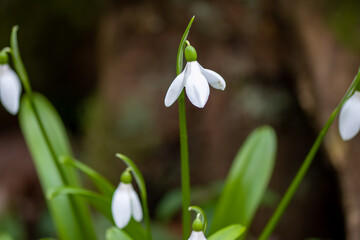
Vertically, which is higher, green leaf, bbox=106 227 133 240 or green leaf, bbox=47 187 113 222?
green leaf, bbox=47 187 113 222

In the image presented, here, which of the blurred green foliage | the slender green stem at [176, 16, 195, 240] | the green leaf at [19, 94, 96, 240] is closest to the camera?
the slender green stem at [176, 16, 195, 240]

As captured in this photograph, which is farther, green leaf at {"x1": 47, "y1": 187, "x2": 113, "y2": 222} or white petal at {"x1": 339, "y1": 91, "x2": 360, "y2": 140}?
green leaf at {"x1": 47, "y1": 187, "x2": 113, "y2": 222}

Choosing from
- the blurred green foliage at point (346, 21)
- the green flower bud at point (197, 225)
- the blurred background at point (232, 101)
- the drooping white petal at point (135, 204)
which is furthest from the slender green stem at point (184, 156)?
the blurred green foliage at point (346, 21)

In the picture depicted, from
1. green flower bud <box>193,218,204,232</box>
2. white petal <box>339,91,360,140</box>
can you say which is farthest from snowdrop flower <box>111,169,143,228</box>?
white petal <box>339,91,360,140</box>

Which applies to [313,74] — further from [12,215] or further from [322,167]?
[12,215]

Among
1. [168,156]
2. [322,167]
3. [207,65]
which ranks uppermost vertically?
[207,65]

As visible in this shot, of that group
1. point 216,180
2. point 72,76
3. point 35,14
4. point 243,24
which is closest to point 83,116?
point 72,76

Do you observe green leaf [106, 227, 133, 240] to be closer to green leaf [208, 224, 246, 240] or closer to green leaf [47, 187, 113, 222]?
green leaf [47, 187, 113, 222]
